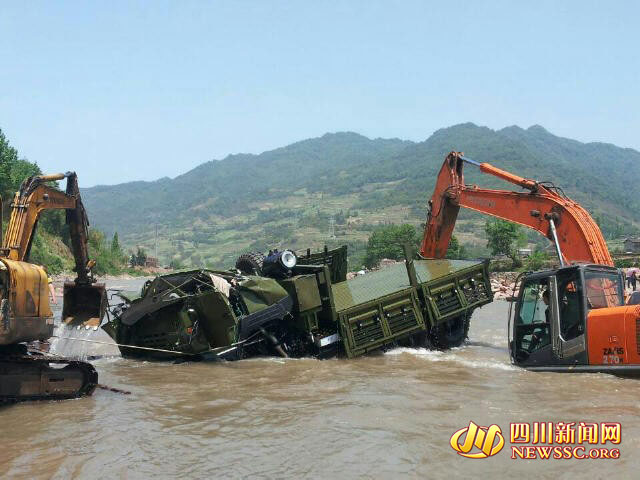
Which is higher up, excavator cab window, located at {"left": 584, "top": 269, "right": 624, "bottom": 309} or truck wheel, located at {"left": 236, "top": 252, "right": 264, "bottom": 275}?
truck wheel, located at {"left": 236, "top": 252, "right": 264, "bottom": 275}

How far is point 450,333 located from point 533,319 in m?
4.22

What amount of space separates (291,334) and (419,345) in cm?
317

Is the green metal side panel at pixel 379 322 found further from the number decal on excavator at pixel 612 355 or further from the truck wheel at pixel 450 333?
the number decal on excavator at pixel 612 355

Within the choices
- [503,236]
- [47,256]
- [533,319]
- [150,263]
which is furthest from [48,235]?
[533,319]

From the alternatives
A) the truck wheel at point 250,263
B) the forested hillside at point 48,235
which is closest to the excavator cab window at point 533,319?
the truck wheel at point 250,263

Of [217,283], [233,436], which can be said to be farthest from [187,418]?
[217,283]

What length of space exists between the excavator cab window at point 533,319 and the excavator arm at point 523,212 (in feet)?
3.06

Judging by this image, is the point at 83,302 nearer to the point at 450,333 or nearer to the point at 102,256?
the point at 450,333

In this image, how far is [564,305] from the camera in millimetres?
11539

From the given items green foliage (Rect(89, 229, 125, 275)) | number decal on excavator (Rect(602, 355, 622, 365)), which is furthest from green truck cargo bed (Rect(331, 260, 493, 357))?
green foliage (Rect(89, 229, 125, 275))

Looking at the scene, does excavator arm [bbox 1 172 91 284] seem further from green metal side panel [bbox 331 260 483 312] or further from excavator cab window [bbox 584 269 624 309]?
excavator cab window [bbox 584 269 624 309]

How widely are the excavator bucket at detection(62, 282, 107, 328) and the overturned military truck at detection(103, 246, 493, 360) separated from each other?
2.03ft

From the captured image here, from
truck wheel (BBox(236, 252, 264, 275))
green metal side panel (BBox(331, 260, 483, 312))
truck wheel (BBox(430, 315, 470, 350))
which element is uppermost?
truck wheel (BBox(236, 252, 264, 275))

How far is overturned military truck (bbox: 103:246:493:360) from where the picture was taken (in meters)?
13.5
